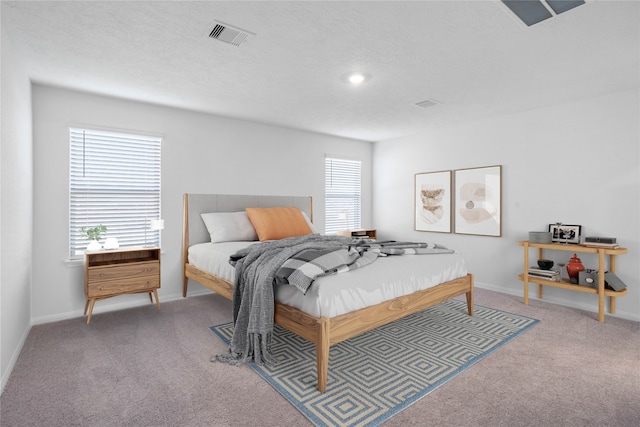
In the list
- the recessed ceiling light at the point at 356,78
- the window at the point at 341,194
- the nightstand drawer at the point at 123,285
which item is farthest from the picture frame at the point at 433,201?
the nightstand drawer at the point at 123,285

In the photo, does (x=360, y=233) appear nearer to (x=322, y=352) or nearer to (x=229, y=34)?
(x=322, y=352)

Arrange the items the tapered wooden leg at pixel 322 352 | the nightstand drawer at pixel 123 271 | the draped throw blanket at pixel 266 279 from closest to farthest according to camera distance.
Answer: the tapered wooden leg at pixel 322 352
the draped throw blanket at pixel 266 279
the nightstand drawer at pixel 123 271

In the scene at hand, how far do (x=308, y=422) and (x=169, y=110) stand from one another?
3831mm

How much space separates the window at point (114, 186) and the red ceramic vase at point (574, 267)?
482 centimetres

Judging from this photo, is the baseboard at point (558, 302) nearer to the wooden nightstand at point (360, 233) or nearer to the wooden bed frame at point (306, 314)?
the wooden bed frame at point (306, 314)

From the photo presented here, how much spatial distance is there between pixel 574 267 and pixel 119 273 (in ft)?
16.0

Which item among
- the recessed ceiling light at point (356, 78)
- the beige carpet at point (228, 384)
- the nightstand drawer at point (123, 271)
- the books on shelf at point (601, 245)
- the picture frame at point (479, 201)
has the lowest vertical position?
the beige carpet at point (228, 384)

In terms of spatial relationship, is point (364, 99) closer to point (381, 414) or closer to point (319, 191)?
point (319, 191)

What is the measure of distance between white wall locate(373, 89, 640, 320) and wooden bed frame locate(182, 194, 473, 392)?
1467 millimetres

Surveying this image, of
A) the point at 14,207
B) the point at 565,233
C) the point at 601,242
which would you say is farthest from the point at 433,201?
the point at 14,207

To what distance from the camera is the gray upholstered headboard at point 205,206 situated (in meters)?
4.30

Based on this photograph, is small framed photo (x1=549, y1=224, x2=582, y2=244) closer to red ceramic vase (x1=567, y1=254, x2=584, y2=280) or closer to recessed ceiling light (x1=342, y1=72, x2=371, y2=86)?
red ceramic vase (x1=567, y1=254, x2=584, y2=280)

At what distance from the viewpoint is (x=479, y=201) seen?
484cm

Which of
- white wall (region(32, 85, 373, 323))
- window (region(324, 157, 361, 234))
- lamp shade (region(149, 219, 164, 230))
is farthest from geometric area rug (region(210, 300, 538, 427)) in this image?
window (region(324, 157, 361, 234))
